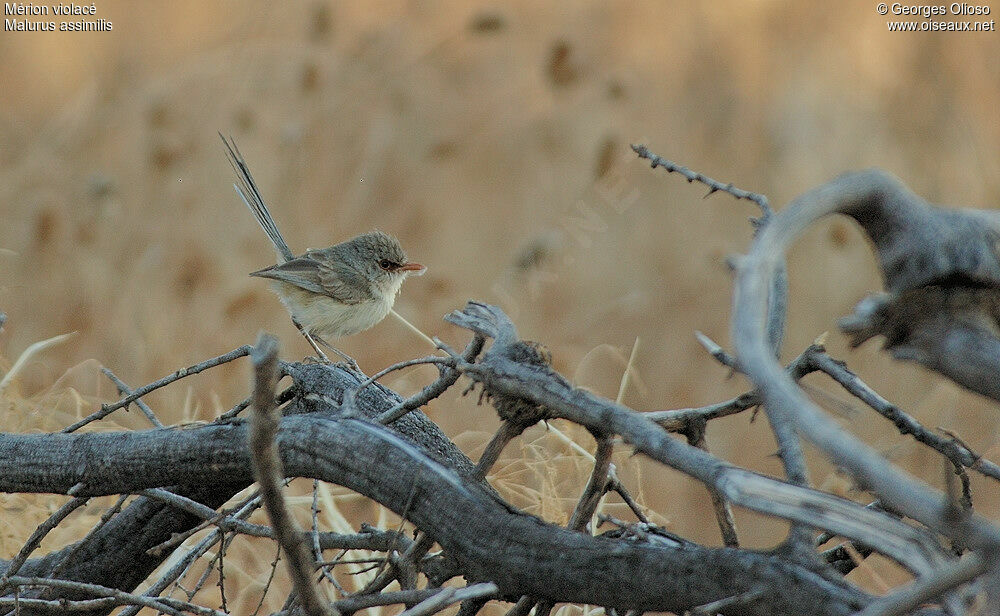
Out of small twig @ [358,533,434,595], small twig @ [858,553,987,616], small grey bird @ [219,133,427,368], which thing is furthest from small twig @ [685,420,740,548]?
small grey bird @ [219,133,427,368]

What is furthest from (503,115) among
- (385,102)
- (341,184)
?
(341,184)

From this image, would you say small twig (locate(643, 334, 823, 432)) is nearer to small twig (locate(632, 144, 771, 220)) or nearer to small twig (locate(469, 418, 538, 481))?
small twig (locate(469, 418, 538, 481))

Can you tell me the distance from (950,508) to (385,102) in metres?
6.95

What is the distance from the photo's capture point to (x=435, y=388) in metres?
1.76

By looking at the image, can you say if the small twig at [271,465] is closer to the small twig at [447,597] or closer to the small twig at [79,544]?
the small twig at [447,597]

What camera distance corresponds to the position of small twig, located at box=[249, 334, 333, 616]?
109cm

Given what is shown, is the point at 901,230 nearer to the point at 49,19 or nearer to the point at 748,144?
the point at 748,144

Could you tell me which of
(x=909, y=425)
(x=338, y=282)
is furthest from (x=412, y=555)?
(x=338, y=282)

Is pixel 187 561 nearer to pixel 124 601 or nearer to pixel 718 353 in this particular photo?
pixel 124 601

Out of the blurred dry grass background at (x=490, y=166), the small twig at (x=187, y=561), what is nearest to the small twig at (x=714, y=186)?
the small twig at (x=187, y=561)

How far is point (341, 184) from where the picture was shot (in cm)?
686

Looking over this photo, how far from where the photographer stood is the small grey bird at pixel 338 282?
4.16m

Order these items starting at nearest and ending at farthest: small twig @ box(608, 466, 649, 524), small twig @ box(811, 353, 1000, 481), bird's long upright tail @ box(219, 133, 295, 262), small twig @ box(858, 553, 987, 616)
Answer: small twig @ box(858, 553, 987, 616) → small twig @ box(811, 353, 1000, 481) → small twig @ box(608, 466, 649, 524) → bird's long upright tail @ box(219, 133, 295, 262)

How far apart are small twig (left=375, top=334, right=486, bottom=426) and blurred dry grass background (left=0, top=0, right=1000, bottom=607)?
11.2 ft
